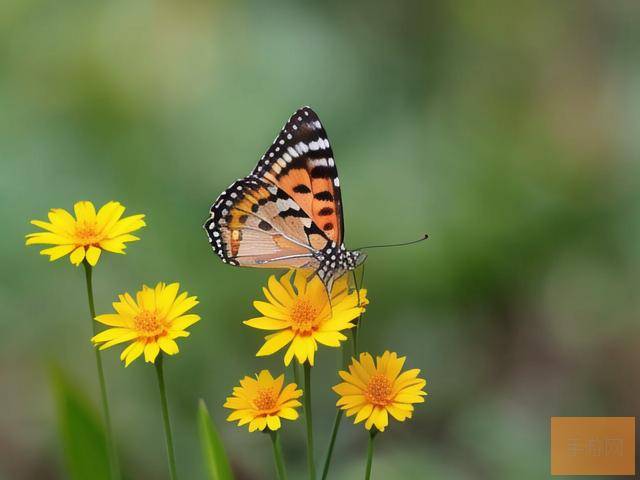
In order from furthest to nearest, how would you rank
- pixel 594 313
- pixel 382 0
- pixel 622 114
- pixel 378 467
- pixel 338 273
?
pixel 382 0
pixel 622 114
pixel 594 313
pixel 378 467
pixel 338 273

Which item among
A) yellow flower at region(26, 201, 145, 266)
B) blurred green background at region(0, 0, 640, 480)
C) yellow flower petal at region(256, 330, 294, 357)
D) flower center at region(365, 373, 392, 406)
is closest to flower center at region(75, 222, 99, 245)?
yellow flower at region(26, 201, 145, 266)

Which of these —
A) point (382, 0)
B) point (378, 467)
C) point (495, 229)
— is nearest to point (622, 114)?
point (495, 229)

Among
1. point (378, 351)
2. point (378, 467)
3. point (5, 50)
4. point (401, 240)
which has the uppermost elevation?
point (5, 50)

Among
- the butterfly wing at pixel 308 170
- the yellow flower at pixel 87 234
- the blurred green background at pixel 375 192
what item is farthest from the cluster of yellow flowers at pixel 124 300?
the blurred green background at pixel 375 192

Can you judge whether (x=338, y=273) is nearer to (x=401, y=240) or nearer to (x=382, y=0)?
(x=401, y=240)

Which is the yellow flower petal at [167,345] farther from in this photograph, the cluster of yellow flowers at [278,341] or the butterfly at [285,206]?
the butterfly at [285,206]

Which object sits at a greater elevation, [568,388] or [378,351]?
[378,351]
